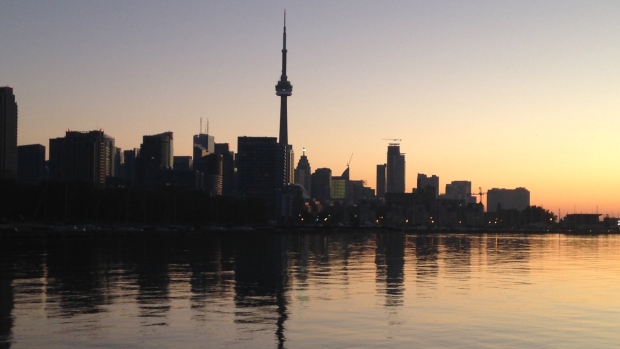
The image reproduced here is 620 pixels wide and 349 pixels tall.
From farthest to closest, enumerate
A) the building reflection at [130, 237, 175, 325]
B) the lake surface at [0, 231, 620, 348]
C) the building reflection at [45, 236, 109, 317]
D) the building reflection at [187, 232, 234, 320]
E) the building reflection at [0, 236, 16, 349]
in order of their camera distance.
→ 1. the building reflection at [187, 232, 234, 320]
2. the building reflection at [45, 236, 109, 317]
3. the building reflection at [130, 237, 175, 325]
4. the lake surface at [0, 231, 620, 348]
5. the building reflection at [0, 236, 16, 349]

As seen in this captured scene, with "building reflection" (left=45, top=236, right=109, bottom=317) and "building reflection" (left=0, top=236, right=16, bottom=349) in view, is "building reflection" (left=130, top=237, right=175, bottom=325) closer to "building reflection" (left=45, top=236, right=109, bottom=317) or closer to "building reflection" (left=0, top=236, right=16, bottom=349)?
"building reflection" (left=45, top=236, right=109, bottom=317)

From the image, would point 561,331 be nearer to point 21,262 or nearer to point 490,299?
point 490,299

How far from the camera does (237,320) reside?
33.9 m

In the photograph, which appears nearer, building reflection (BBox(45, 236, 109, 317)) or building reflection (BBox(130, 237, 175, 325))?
building reflection (BBox(130, 237, 175, 325))

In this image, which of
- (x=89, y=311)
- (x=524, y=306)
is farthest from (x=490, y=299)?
(x=89, y=311)

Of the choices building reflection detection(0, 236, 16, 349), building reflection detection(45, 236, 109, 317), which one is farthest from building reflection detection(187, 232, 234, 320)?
building reflection detection(0, 236, 16, 349)

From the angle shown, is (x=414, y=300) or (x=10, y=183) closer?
(x=414, y=300)

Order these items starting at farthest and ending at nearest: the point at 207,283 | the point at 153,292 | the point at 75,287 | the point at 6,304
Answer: the point at 207,283, the point at 75,287, the point at 153,292, the point at 6,304

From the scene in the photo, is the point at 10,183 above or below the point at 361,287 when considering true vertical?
above

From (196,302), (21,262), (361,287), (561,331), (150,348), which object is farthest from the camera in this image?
(21,262)

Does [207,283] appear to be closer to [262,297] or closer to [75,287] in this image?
[75,287]

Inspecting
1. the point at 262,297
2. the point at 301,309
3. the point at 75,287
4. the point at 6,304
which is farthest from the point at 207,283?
the point at 6,304

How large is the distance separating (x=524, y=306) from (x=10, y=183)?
6617 inches

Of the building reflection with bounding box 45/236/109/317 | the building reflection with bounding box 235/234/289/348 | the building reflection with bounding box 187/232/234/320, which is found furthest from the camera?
the building reflection with bounding box 187/232/234/320
